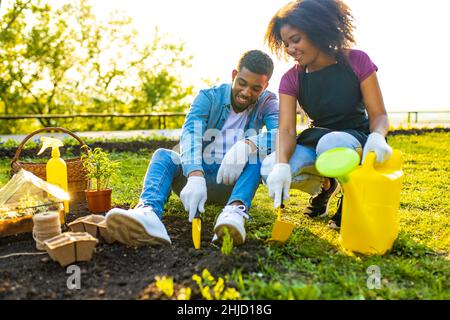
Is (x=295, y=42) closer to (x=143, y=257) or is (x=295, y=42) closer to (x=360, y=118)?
(x=360, y=118)

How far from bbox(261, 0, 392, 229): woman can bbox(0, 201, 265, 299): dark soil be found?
0.48 metres

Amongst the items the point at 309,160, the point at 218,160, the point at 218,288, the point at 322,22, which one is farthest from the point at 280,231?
the point at 322,22

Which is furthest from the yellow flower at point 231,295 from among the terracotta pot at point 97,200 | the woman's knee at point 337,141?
the terracotta pot at point 97,200

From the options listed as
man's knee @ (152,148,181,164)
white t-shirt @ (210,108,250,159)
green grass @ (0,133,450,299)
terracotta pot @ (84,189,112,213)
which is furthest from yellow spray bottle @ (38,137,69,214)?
white t-shirt @ (210,108,250,159)

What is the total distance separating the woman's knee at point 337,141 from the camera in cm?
239

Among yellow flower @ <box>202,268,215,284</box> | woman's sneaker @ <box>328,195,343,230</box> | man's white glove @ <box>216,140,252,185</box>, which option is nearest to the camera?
yellow flower @ <box>202,268,215,284</box>

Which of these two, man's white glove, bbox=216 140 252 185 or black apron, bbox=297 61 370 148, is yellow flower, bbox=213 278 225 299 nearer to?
man's white glove, bbox=216 140 252 185

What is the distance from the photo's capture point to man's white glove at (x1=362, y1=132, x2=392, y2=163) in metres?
2.17

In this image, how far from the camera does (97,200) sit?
301 centimetres

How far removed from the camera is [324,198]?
9.83 feet

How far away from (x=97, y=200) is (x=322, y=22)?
1.69 m

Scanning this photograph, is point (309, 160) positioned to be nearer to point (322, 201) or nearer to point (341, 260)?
point (322, 201)

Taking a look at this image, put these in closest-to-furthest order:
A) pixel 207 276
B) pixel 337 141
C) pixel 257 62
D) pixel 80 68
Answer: pixel 207 276
pixel 337 141
pixel 257 62
pixel 80 68
